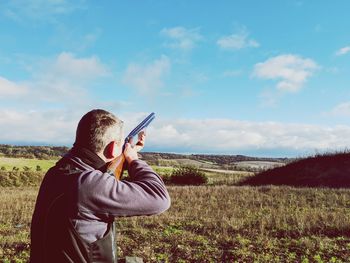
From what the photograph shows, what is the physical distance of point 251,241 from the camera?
10531 millimetres

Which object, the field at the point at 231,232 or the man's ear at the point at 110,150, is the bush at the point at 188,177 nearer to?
the field at the point at 231,232

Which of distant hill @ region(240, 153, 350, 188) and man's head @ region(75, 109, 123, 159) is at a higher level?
man's head @ region(75, 109, 123, 159)

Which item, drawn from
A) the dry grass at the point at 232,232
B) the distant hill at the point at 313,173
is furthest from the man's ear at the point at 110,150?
the distant hill at the point at 313,173

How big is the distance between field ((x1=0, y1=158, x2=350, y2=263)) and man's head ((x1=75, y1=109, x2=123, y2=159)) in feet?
21.7

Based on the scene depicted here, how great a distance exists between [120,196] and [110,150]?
368 mm

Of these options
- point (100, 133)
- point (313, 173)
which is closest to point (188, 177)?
point (313, 173)

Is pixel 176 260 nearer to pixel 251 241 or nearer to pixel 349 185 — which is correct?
pixel 251 241

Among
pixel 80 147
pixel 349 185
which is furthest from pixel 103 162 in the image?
pixel 349 185

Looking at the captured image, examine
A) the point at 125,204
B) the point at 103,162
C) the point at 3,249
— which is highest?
the point at 103,162

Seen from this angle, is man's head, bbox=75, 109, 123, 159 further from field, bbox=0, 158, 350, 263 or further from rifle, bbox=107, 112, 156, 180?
field, bbox=0, 158, 350, 263

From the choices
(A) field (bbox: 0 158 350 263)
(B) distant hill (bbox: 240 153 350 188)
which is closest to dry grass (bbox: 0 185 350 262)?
(A) field (bbox: 0 158 350 263)

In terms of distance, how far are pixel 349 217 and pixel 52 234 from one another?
41.6 feet

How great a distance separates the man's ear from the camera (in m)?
2.92

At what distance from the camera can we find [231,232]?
11695mm
